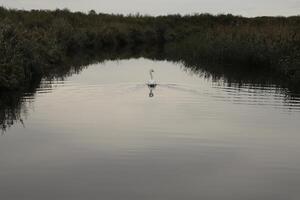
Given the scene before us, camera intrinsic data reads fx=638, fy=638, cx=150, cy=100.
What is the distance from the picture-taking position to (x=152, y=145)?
1316cm

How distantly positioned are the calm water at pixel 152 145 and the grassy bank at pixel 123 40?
2268mm

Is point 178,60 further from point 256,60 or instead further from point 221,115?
point 221,115

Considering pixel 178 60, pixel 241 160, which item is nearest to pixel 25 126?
pixel 241 160

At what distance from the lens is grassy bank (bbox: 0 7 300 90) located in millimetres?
22680

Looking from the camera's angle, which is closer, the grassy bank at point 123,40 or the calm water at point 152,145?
the calm water at point 152,145

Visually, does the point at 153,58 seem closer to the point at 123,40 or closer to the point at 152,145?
the point at 123,40

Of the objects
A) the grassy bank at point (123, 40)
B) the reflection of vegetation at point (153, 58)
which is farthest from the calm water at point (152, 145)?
the grassy bank at point (123, 40)

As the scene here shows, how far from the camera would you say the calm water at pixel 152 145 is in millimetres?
10398

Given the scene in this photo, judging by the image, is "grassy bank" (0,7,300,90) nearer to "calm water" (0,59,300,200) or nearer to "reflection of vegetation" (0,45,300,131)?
"reflection of vegetation" (0,45,300,131)

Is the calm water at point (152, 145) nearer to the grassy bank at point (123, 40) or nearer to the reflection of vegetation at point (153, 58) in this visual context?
the reflection of vegetation at point (153, 58)

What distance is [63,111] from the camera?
55.8 ft

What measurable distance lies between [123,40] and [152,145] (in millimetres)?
40394

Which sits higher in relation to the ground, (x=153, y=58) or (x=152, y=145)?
(x=153, y=58)

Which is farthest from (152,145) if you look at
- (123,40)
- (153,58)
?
(123,40)
